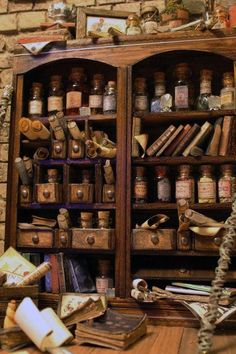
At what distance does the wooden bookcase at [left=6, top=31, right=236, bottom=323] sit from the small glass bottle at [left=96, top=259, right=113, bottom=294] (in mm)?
42

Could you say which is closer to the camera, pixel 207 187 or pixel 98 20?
pixel 207 187

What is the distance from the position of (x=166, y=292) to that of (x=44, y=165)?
694 mm

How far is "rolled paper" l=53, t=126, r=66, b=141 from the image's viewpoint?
1.60 metres

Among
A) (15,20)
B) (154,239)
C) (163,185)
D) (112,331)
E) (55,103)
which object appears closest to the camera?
(112,331)

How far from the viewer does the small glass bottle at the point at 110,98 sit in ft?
5.36

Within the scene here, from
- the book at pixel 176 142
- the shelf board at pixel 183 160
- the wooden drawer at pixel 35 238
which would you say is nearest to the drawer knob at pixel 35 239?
the wooden drawer at pixel 35 238

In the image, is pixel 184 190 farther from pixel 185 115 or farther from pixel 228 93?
pixel 228 93

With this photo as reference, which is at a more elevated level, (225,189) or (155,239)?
(225,189)

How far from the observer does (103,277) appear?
1.58 meters

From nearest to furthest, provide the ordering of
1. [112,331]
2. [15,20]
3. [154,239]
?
[112,331]
[154,239]
[15,20]

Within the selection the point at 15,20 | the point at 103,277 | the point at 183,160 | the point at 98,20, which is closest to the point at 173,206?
the point at 183,160

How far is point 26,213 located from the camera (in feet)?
5.59

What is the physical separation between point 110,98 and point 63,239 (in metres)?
0.59

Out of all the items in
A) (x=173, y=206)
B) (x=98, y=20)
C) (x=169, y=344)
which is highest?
(x=98, y=20)
